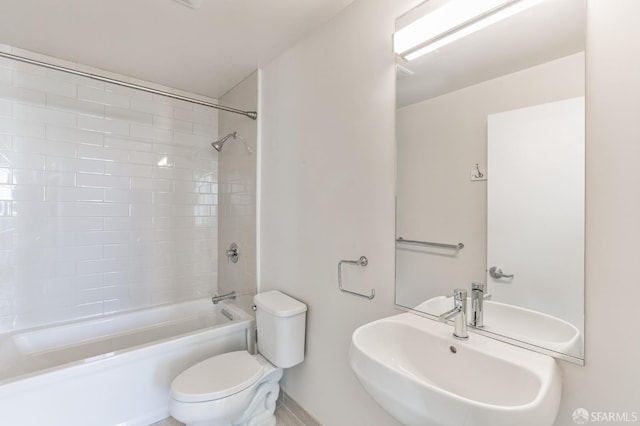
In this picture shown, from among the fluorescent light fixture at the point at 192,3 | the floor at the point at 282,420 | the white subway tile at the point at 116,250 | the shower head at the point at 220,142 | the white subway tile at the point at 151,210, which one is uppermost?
the fluorescent light fixture at the point at 192,3

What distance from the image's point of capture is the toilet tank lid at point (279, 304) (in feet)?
5.62

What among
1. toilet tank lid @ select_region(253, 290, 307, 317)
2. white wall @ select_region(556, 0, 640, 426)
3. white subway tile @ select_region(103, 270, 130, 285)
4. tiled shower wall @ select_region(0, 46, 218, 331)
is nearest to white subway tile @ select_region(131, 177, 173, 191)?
tiled shower wall @ select_region(0, 46, 218, 331)

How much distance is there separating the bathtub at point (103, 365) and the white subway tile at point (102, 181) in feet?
3.35

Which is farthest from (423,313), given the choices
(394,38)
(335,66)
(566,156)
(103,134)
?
(103,134)

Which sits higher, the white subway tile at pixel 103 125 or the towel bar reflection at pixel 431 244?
the white subway tile at pixel 103 125

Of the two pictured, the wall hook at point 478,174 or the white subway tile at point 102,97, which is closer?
the wall hook at point 478,174

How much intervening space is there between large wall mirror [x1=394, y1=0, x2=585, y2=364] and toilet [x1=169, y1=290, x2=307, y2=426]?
76 centimetres

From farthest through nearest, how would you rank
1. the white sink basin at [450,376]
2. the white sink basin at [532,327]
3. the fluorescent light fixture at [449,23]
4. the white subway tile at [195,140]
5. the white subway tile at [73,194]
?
the white subway tile at [195,140] < the white subway tile at [73,194] < the fluorescent light fixture at [449,23] < the white sink basin at [532,327] < the white sink basin at [450,376]

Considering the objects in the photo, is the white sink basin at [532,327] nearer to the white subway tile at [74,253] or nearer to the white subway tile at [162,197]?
the white subway tile at [162,197]

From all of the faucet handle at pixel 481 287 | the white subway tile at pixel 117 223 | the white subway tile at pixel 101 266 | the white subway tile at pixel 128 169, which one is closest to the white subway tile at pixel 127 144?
the white subway tile at pixel 128 169

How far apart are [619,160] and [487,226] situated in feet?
1.37

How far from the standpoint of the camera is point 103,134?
229cm

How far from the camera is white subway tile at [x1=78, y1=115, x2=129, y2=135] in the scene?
221 cm

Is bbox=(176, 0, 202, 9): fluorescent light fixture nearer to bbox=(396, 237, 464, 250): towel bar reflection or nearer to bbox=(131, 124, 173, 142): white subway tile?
bbox=(131, 124, 173, 142): white subway tile
